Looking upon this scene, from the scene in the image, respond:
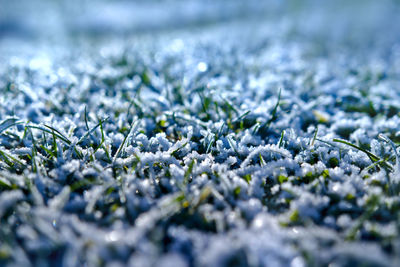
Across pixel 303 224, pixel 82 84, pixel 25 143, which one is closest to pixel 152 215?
pixel 303 224

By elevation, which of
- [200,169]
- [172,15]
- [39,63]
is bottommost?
[200,169]

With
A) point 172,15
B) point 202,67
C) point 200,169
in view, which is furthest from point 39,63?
point 172,15

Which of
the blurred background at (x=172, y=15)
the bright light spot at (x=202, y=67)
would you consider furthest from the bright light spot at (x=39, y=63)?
the blurred background at (x=172, y=15)

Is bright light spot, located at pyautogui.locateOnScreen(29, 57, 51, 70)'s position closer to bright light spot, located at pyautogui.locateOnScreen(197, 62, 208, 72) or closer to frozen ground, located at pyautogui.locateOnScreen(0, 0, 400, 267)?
frozen ground, located at pyautogui.locateOnScreen(0, 0, 400, 267)

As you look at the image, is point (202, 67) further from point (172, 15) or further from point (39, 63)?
point (172, 15)

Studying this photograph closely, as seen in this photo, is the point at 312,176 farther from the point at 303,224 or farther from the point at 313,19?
the point at 313,19

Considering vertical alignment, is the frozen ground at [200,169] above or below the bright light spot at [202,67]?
below

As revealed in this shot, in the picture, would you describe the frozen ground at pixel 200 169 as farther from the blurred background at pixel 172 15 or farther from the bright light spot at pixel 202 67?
the blurred background at pixel 172 15

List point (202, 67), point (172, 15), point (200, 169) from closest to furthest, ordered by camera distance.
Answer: point (200, 169) → point (202, 67) → point (172, 15)

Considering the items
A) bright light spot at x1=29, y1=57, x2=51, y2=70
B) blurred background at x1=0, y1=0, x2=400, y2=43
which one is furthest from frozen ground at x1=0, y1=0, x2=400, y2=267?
blurred background at x1=0, y1=0, x2=400, y2=43
